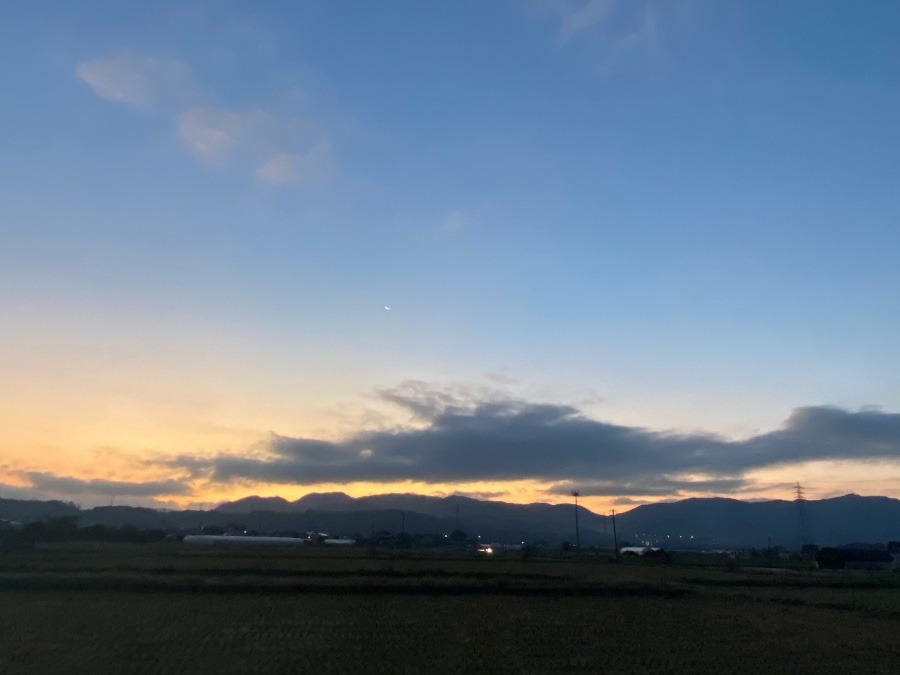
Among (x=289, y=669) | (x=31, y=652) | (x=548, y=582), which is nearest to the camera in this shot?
(x=289, y=669)

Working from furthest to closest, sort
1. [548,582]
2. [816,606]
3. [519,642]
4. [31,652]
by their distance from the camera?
[548,582] → [816,606] → [519,642] → [31,652]

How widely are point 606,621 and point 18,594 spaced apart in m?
24.3

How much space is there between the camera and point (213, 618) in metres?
23.6

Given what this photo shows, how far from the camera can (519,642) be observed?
20.5 metres

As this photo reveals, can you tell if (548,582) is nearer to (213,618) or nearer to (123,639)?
(213,618)

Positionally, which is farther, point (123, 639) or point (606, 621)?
point (606, 621)

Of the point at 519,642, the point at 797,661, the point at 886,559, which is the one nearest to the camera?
the point at 797,661

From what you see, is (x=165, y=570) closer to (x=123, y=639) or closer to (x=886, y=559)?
(x=123, y=639)

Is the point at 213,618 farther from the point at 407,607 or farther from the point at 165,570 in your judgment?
the point at 165,570

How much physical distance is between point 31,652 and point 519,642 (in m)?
13.0

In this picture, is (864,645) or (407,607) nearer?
(864,645)

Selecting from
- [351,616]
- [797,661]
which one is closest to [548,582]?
[351,616]

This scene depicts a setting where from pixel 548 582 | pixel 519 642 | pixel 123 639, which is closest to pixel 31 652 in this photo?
pixel 123 639

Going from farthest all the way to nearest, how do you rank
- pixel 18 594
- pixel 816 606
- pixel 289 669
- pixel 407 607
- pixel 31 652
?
pixel 816 606 < pixel 18 594 < pixel 407 607 < pixel 31 652 < pixel 289 669
